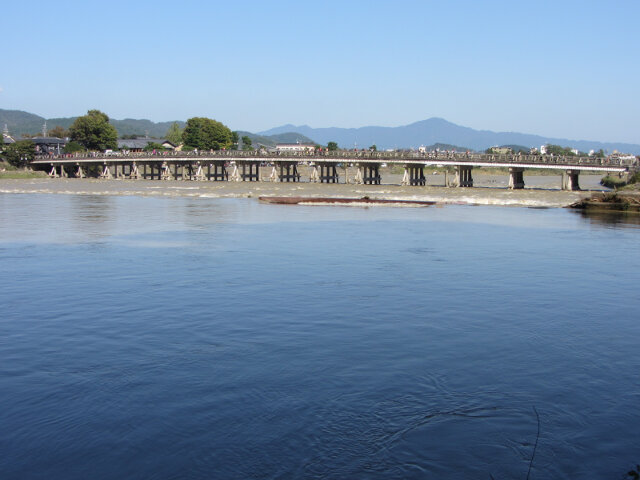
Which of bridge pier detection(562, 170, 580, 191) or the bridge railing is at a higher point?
the bridge railing

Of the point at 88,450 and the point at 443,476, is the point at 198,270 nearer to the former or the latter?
the point at 88,450

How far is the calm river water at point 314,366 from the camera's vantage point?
8.76 metres

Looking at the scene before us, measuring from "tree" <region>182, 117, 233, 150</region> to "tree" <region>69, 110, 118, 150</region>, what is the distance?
65.6 ft

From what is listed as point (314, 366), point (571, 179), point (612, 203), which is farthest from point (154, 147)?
point (314, 366)

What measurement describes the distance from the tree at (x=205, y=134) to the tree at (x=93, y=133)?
20.0m

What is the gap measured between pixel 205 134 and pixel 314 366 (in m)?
165

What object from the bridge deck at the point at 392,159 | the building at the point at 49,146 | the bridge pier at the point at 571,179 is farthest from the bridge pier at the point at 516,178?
the building at the point at 49,146

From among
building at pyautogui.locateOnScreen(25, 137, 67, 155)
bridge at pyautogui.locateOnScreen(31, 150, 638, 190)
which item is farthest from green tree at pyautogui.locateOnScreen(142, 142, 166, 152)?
building at pyautogui.locateOnScreen(25, 137, 67, 155)

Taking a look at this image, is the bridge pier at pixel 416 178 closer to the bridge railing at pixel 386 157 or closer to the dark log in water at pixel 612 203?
the bridge railing at pixel 386 157

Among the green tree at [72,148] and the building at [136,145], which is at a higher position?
the building at [136,145]

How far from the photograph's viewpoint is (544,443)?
9.25 m

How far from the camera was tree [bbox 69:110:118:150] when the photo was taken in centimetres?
16212

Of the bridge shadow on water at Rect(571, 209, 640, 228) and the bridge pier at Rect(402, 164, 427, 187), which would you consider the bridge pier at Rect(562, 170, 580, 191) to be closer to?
the bridge pier at Rect(402, 164, 427, 187)

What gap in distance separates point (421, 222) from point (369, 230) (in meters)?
7.01
